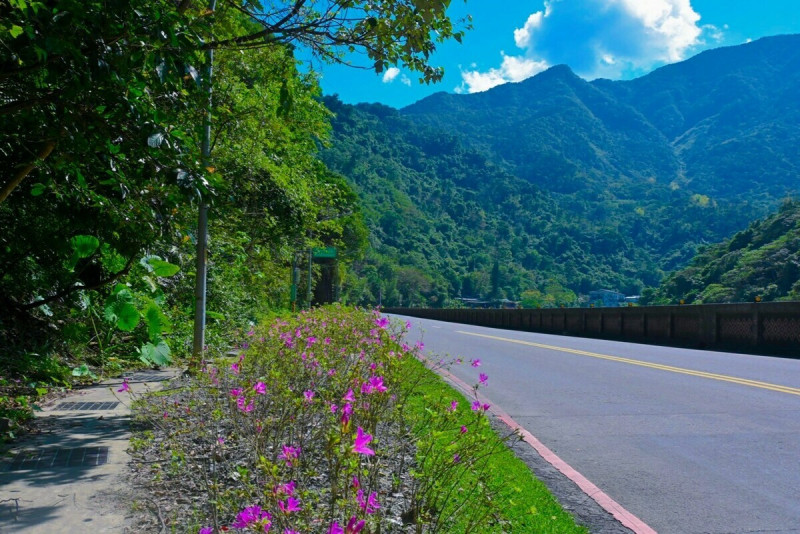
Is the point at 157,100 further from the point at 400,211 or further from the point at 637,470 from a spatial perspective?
the point at 400,211

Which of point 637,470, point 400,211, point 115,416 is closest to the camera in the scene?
point 637,470

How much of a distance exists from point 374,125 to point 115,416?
157m

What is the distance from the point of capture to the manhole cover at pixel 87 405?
6301 mm

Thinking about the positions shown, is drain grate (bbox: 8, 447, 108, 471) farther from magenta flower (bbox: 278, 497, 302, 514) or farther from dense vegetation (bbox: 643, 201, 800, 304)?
dense vegetation (bbox: 643, 201, 800, 304)

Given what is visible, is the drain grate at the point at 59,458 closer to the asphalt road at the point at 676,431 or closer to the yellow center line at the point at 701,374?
the asphalt road at the point at 676,431

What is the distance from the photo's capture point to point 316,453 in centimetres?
441

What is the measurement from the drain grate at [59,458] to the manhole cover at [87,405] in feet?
5.32

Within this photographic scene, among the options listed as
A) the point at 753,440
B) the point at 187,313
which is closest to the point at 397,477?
the point at 753,440

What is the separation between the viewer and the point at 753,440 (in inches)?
228

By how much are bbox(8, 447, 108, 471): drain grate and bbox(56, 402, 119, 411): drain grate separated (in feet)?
5.32

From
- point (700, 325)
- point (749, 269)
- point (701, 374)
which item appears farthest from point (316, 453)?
point (749, 269)

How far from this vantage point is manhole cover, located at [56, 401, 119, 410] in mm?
6301

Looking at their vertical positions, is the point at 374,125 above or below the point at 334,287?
above

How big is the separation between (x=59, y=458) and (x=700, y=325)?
17103 millimetres
